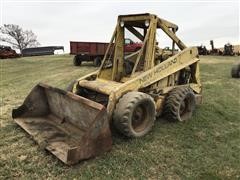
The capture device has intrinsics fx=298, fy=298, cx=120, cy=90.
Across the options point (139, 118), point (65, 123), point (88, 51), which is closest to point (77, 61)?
point (88, 51)

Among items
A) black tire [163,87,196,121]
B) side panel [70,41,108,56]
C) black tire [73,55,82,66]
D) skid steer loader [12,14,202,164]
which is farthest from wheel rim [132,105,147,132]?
black tire [73,55,82,66]

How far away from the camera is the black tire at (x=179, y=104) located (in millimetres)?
5289

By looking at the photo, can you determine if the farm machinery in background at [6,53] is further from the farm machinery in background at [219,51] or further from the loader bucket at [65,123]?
the loader bucket at [65,123]

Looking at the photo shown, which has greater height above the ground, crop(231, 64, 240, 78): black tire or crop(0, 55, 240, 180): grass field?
crop(231, 64, 240, 78): black tire

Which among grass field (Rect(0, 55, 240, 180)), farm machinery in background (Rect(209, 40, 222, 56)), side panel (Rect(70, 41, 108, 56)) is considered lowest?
grass field (Rect(0, 55, 240, 180))

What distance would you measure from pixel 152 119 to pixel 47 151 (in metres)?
1.75

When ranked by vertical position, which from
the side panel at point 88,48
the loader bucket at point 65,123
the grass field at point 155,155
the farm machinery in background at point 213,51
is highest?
the side panel at point 88,48

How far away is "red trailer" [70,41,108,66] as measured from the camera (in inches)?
621

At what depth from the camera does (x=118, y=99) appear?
4.59 meters

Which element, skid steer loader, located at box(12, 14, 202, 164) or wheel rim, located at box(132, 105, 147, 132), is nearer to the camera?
skid steer loader, located at box(12, 14, 202, 164)

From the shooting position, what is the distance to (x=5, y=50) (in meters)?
27.8

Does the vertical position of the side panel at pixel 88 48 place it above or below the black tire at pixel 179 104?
above

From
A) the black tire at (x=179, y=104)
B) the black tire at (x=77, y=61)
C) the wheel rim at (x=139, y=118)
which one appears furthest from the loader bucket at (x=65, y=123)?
the black tire at (x=77, y=61)

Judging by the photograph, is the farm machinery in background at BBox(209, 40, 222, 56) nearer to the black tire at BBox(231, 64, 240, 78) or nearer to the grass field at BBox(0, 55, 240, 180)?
the black tire at BBox(231, 64, 240, 78)
